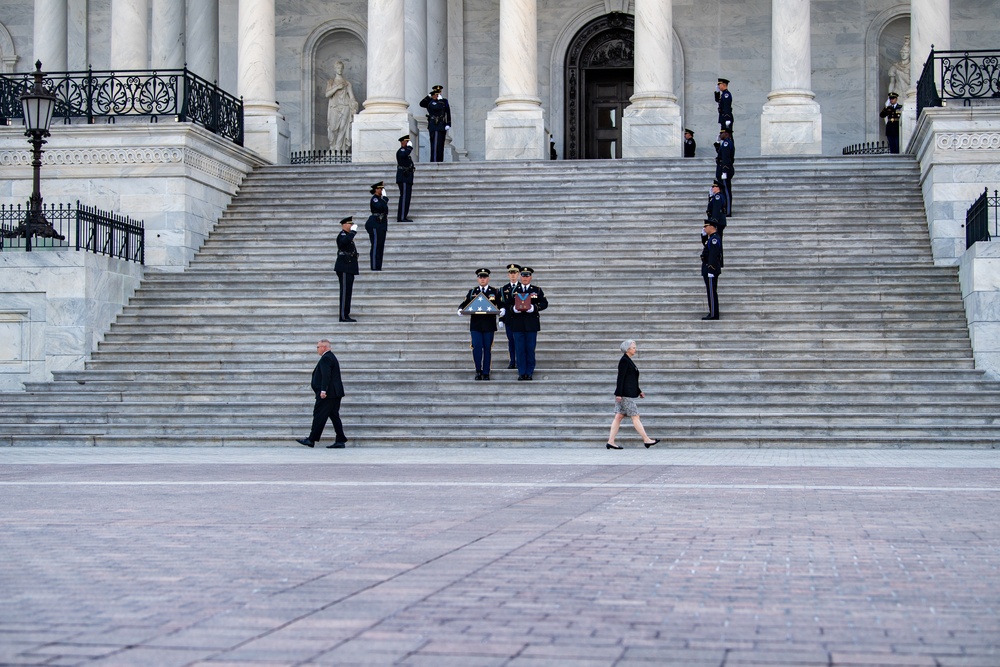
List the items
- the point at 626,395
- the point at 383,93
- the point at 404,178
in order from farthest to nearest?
1. the point at 383,93
2. the point at 404,178
3. the point at 626,395

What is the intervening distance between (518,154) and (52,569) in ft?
81.8

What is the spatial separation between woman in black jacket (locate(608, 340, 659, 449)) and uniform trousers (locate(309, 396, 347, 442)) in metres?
3.56

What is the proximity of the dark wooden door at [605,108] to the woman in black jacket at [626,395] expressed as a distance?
75.6 feet

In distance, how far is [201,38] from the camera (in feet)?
121

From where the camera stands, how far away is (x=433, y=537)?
362 inches

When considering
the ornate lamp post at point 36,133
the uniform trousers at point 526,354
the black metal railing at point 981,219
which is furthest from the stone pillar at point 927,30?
the ornate lamp post at point 36,133

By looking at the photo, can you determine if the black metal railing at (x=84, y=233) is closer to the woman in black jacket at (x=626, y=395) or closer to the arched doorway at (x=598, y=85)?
the woman in black jacket at (x=626, y=395)

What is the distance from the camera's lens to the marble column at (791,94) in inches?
1236

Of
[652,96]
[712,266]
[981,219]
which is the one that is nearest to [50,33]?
[652,96]

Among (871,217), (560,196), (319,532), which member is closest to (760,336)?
(871,217)

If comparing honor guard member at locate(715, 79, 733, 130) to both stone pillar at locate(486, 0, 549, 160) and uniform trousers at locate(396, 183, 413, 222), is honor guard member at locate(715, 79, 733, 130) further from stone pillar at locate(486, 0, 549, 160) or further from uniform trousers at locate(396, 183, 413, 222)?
uniform trousers at locate(396, 183, 413, 222)

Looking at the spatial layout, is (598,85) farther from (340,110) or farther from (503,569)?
(503,569)

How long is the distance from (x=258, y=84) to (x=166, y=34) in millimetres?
4626

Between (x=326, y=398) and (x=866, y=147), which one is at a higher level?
(x=866, y=147)
